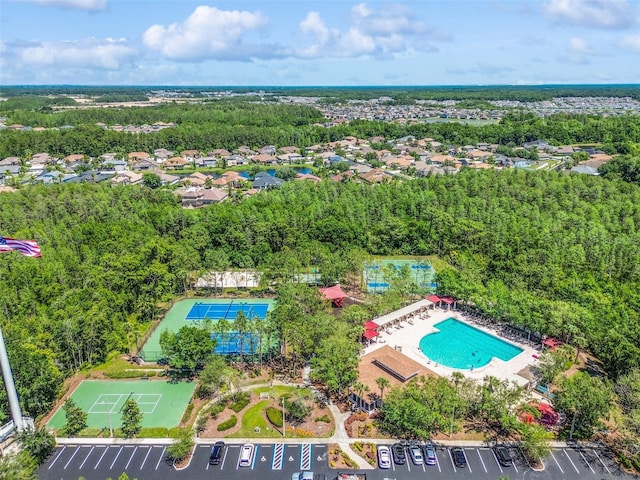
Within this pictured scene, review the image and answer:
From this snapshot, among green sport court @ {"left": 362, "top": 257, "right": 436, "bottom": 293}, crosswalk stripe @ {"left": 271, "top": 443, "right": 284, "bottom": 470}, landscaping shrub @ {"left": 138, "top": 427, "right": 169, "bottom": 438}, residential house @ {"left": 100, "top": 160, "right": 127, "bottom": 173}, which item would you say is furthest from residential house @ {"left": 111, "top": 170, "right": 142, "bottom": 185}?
crosswalk stripe @ {"left": 271, "top": 443, "right": 284, "bottom": 470}

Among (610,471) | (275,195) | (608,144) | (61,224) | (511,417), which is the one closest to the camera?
(610,471)

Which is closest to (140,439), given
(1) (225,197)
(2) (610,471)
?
(2) (610,471)

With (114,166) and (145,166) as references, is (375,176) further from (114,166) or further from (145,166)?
(114,166)

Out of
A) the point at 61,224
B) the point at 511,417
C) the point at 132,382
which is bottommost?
the point at 132,382

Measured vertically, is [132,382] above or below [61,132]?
below

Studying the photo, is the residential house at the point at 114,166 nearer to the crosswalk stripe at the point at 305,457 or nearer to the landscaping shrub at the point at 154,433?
the landscaping shrub at the point at 154,433

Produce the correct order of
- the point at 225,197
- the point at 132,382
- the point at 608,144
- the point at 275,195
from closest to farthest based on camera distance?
the point at 132,382 → the point at 275,195 → the point at 225,197 → the point at 608,144

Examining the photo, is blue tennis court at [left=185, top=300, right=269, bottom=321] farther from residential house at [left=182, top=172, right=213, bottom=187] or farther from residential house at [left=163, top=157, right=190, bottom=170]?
residential house at [left=163, top=157, right=190, bottom=170]

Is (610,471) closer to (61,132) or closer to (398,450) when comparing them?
(398,450)

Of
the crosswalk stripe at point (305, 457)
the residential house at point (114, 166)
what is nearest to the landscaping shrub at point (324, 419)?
the crosswalk stripe at point (305, 457)
